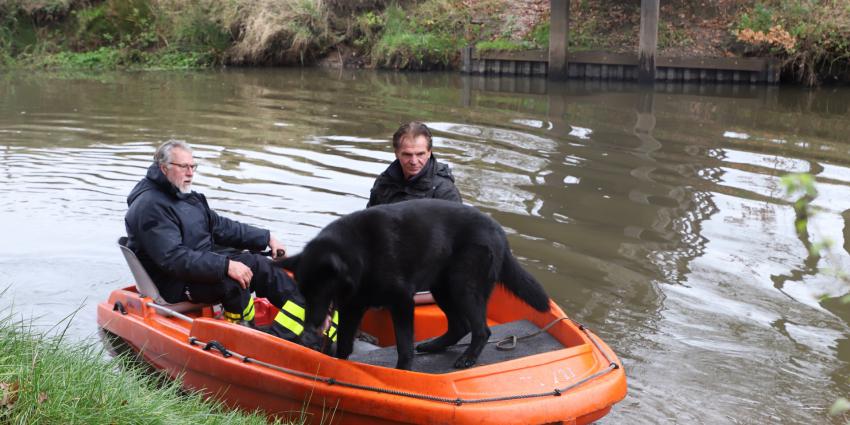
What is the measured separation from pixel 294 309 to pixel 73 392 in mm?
1806

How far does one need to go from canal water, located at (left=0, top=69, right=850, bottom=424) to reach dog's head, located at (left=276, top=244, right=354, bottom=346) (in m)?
1.93

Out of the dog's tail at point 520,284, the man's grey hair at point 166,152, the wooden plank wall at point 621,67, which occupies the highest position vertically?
the wooden plank wall at point 621,67

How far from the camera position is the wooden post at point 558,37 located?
727 inches

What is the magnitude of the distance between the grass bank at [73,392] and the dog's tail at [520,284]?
1424mm

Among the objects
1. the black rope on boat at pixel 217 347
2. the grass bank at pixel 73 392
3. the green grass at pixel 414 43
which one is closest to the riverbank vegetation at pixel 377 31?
the green grass at pixel 414 43

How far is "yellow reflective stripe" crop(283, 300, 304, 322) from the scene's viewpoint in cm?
534

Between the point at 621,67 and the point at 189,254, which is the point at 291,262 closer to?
the point at 189,254

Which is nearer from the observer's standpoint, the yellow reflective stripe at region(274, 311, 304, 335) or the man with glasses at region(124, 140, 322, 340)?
the yellow reflective stripe at region(274, 311, 304, 335)

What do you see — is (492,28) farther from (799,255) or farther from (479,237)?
(479,237)

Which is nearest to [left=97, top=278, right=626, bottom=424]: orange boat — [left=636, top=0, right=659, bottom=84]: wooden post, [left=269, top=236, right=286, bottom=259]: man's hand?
[left=269, top=236, right=286, bottom=259]: man's hand

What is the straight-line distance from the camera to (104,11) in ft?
81.1

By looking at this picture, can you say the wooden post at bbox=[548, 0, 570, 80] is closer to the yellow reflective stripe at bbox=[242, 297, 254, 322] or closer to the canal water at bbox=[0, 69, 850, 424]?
the canal water at bbox=[0, 69, 850, 424]

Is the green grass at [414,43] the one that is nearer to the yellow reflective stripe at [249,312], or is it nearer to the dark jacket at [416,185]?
the dark jacket at [416,185]

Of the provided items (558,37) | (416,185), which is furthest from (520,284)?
(558,37)
